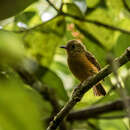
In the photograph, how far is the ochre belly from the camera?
9.89ft

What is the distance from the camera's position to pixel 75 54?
3.37 meters

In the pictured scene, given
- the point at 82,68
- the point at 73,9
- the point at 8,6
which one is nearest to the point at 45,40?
the point at 73,9

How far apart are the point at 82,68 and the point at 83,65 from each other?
0.06 metres

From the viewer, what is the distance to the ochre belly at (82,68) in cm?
301

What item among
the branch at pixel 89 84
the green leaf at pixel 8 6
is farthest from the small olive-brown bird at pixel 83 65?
the green leaf at pixel 8 6

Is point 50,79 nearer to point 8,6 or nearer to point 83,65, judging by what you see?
point 83,65

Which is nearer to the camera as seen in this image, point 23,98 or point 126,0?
point 23,98

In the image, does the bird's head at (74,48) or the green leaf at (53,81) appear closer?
the green leaf at (53,81)

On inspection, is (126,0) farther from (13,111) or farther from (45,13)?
(13,111)

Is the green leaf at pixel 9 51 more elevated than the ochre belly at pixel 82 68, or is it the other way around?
the green leaf at pixel 9 51

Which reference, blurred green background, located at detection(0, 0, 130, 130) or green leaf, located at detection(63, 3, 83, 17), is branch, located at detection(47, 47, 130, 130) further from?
green leaf, located at detection(63, 3, 83, 17)

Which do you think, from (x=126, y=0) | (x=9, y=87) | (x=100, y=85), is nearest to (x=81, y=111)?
(x=100, y=85)

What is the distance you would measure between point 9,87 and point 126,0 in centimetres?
198

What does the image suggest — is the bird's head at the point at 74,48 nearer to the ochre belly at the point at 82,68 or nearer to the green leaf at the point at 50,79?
the ochre belly at the point at 82,68
